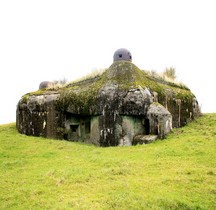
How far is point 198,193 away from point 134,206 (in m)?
2.00

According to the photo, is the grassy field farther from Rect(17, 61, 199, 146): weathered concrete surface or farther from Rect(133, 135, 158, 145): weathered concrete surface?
Rect(17, 61, 199, 146): weathered concrete surface

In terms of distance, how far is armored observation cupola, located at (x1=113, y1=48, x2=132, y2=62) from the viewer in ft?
57.6

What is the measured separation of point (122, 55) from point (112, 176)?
995cm

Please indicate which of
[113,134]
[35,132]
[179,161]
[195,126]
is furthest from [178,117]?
[35,132]

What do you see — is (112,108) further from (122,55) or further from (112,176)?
(112,176)

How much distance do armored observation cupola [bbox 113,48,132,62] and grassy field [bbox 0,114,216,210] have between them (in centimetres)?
597

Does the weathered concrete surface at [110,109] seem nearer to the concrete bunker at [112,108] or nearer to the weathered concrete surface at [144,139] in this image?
the concrete bunker at [112,108]

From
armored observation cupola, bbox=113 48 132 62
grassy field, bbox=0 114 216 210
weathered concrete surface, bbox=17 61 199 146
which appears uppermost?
armored observation cupola, bbox=113 48 132 62

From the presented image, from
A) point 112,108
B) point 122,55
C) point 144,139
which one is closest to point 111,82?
point 112,108

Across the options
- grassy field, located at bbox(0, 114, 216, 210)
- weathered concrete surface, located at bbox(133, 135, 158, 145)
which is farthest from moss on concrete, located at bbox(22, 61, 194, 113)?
grassy field, located at bbox(0, 114, 216, 210)

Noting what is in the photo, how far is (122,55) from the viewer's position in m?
17.6

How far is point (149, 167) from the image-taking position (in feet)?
32.9

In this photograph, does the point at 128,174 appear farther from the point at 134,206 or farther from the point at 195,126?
the point at 195,126

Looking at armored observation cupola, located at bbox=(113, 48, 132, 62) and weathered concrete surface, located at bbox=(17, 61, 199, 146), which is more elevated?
armored observation cupola, located at bbox=(113, 48, 132, 62)
